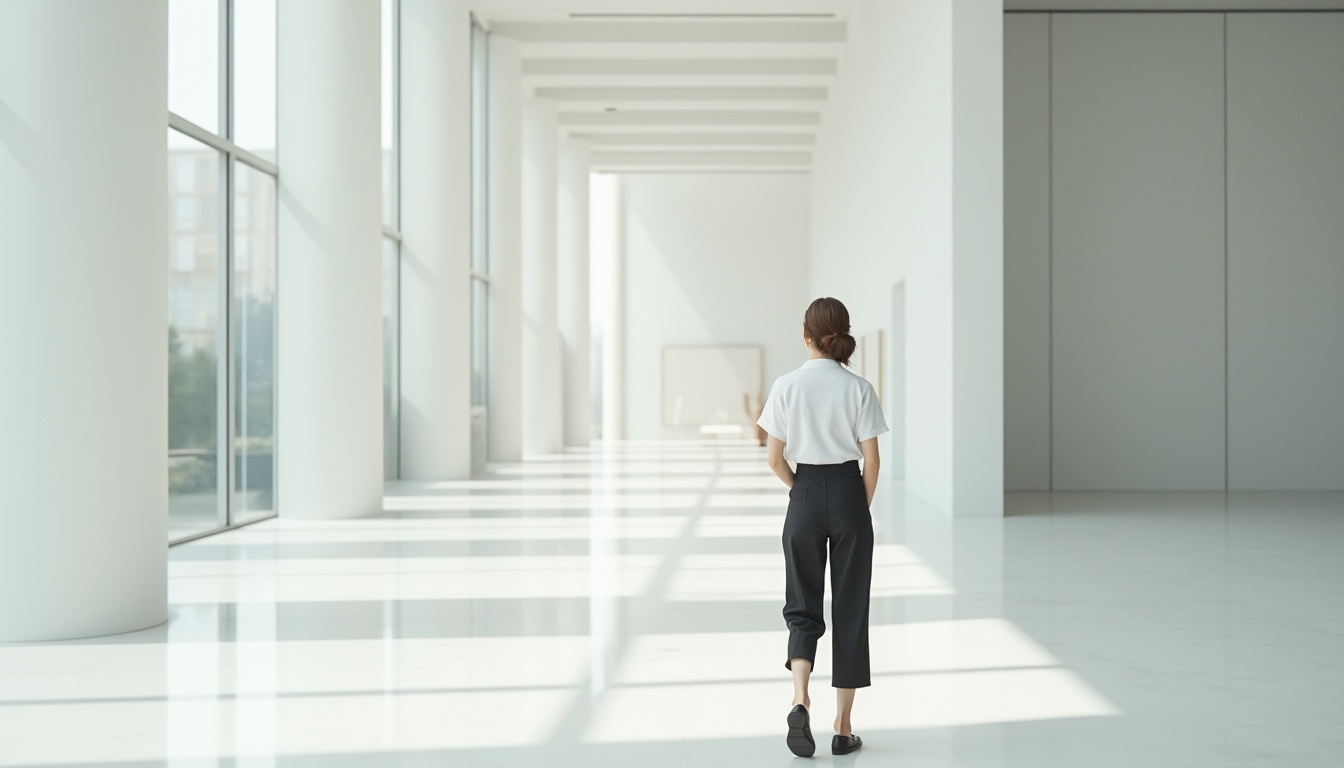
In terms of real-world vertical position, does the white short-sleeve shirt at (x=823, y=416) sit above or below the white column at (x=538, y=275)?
below

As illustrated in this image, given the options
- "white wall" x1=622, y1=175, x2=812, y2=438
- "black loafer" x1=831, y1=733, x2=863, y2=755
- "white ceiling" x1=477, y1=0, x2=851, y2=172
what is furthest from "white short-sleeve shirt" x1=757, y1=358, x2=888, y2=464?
"white wall" x1=622, y1=175, x2=812, y2=438

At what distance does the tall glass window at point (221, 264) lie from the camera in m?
11.0

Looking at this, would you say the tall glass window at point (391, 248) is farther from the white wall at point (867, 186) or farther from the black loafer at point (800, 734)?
the black loafer at point (800, 734)

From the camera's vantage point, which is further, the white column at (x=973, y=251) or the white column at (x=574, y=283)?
the white column at (x=574, y=283)

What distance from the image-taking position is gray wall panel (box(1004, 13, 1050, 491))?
16.0 m

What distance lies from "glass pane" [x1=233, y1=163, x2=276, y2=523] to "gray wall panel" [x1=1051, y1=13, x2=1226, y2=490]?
31.8 feet

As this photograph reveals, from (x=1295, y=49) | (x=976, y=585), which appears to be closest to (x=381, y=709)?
(x=976, y=585)

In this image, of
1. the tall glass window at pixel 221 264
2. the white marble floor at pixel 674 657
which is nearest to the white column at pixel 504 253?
the tall glass window at pixel 221 264

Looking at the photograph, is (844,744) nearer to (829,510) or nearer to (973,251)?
(829,510)

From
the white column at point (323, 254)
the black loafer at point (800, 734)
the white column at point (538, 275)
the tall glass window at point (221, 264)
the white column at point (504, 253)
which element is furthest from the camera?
the white column at point (538, 275)

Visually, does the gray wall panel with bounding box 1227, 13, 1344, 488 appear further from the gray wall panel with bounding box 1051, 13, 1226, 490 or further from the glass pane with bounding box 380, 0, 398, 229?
the glass pane with bounding box 380, 0, 398, 229

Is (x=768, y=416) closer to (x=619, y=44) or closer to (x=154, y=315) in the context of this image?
(x=154, y=315)

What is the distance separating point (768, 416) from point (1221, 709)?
2.30 m

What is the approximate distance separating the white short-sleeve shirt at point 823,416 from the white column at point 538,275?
22305mm
